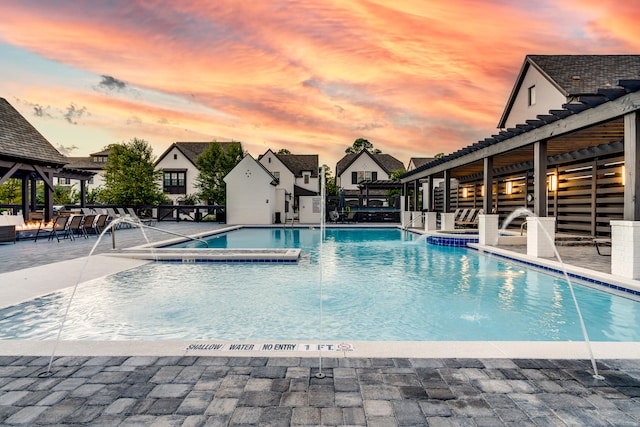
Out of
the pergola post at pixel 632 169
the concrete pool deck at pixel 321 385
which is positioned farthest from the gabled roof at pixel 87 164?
the pergola post at pixel 632 169

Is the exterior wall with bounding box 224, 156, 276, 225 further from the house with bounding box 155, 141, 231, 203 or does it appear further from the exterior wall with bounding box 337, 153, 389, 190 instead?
the exterior wall with bounding box 337, 153, 389, 190

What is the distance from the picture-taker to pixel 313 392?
8.00 feet

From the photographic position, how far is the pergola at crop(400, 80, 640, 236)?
6195mm

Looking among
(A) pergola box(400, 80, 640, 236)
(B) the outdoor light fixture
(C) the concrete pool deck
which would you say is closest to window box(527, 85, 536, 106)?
(A) pergola box(400, 80, 640, 236)

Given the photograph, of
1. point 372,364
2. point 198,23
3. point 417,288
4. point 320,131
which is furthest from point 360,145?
point 372,364

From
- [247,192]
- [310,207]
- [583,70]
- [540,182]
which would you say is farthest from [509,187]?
[247,192]

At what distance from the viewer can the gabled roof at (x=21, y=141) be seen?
1442 cm

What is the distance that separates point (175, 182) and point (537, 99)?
1315 inches

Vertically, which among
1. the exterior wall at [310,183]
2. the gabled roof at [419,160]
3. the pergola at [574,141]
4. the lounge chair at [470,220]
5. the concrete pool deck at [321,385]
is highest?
the gabled roof at [419,160]

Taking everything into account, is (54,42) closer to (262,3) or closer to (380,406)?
(262,3)

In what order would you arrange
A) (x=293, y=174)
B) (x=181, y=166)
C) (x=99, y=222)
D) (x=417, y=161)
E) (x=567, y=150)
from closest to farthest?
(x=567, y=150) < (x=99, y=222) < (x=293, y=174) < (x=181, y=166) < (x=417, y=161)

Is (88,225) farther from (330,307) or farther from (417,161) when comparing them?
(417,161)

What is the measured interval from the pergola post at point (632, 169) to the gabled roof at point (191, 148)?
114 ft

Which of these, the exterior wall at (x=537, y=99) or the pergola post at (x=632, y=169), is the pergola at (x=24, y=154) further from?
the exterior wall at (x=537, y=99)
